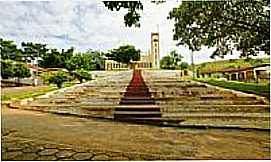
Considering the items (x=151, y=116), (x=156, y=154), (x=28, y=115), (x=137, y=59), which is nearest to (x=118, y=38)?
(x=137, y=59)

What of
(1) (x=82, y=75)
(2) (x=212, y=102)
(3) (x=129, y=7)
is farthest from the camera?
(2) (x=212, y=102)

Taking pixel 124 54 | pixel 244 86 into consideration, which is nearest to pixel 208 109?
pixel 244 86

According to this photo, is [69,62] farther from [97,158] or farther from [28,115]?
[97,158]

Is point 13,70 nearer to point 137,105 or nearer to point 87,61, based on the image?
point 87,61

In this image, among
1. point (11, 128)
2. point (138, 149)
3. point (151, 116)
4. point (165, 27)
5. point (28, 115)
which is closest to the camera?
point (138, 149)

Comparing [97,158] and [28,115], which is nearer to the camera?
[97,158]

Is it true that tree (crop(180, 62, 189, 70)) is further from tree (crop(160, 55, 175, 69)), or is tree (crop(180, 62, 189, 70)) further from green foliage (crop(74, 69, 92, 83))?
green foliage (crop(74, 69, 92, 83))
